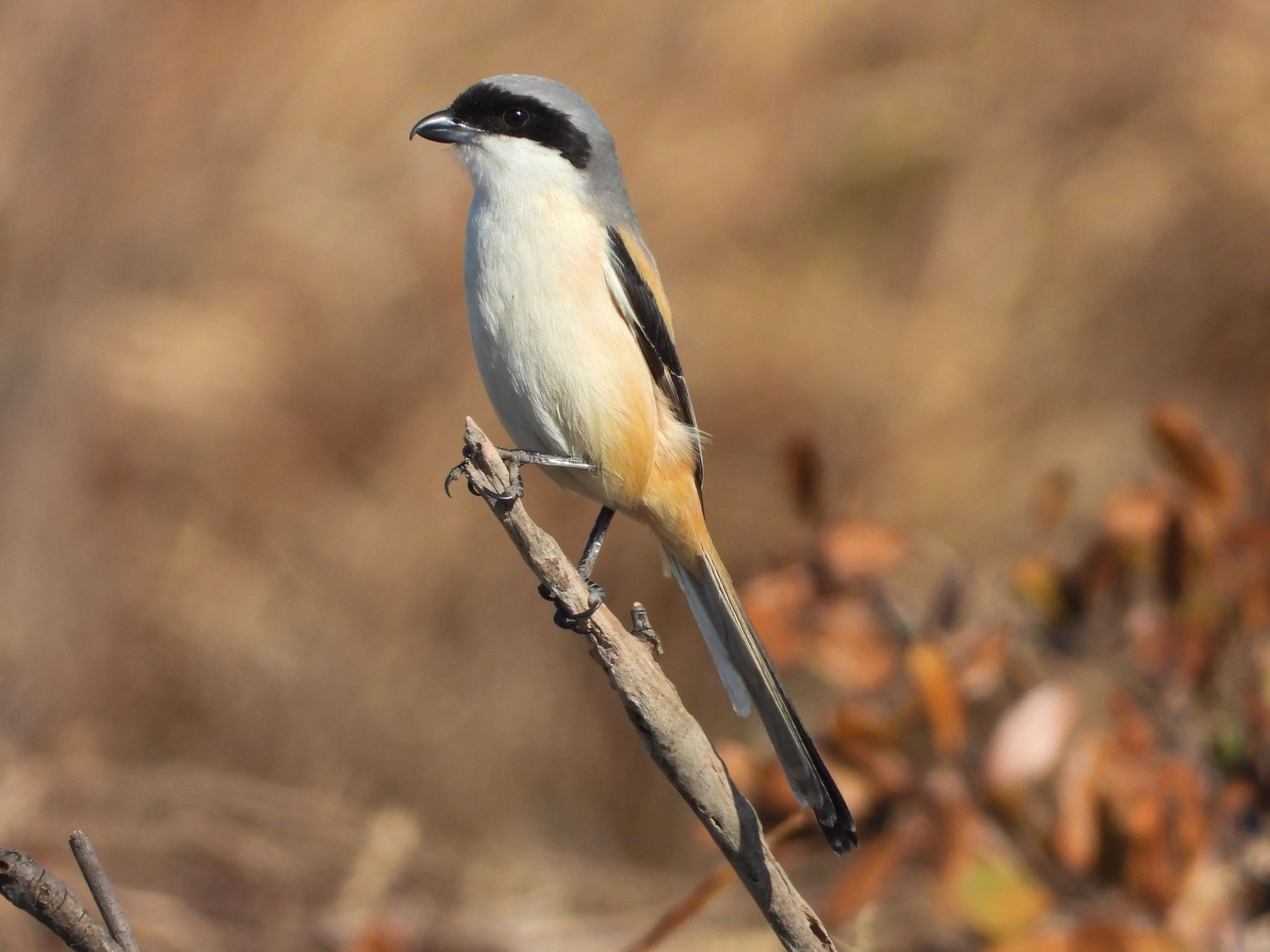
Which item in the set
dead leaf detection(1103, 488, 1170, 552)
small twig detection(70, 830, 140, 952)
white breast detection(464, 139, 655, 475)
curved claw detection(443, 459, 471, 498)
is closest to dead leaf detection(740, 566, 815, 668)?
white breast detection(464, 139, 655, 475)

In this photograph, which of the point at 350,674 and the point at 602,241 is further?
the point at 350,674

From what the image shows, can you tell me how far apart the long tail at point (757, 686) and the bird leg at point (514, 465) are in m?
0.34

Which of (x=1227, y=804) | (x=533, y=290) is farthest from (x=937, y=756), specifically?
(x=533, y=290)

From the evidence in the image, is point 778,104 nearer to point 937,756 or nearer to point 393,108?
point 393,108

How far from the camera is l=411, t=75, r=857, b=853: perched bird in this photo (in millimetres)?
2066

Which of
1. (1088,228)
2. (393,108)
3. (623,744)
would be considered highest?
(393,108)

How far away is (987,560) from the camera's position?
14.1 ft

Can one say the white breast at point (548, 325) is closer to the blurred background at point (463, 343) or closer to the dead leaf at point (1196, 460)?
the dead leaf at point (1196, 460)

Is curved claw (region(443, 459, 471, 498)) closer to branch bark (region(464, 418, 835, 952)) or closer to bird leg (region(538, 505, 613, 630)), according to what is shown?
bird leg (region(538, 505, 613, 630))

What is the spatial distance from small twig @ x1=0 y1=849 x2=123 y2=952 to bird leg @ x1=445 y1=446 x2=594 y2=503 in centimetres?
79

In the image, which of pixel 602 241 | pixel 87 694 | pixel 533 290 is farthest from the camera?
pixel 87 694

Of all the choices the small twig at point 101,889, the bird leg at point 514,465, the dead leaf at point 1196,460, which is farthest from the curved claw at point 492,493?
the dead leaf at point 1196,460

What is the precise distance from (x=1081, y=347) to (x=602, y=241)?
2.84 m

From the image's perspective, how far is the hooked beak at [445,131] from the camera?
8.08 ft
